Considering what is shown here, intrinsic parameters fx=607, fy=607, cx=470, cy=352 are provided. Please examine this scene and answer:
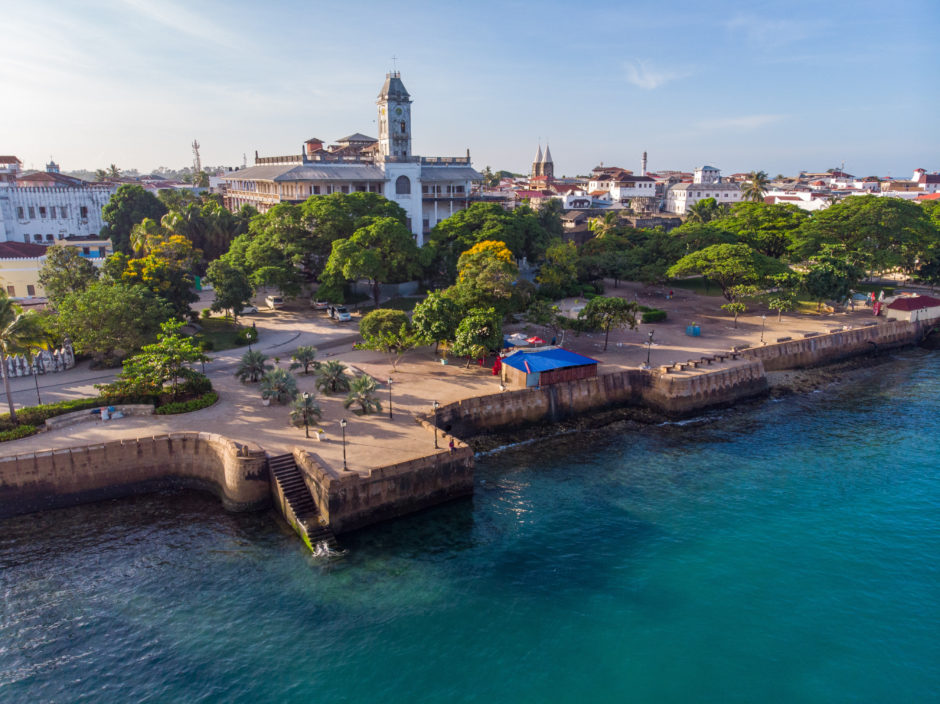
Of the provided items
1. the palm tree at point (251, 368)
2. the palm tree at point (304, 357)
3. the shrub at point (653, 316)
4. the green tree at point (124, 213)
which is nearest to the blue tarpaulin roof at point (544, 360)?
the palm tree at point (304, 357)

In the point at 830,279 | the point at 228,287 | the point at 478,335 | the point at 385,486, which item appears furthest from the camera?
the point at 830,279

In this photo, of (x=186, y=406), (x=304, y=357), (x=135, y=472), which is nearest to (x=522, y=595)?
(x=135, y=472)

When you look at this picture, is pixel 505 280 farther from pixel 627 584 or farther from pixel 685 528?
pixel 627 584

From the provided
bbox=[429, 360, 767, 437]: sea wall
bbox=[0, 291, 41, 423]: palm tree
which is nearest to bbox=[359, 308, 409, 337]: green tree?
bbox=[429, 360, 767, 437]: sea wall

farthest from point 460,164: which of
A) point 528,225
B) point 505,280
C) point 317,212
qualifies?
point 505,280

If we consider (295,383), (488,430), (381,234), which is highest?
(381,234)

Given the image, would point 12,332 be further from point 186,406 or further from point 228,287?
point 228,287

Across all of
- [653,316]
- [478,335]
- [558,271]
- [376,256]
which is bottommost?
[653,316]
